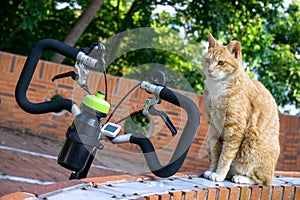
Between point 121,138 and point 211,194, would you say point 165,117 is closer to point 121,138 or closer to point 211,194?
point 121,138

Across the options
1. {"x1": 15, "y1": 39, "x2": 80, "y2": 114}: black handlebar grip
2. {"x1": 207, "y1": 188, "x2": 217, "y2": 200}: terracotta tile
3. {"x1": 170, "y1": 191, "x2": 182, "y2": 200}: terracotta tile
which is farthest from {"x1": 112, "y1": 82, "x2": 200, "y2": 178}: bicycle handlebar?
{"x1": 207, "y1": 188, "x2": 217, "y2": 200}: terracotta tile

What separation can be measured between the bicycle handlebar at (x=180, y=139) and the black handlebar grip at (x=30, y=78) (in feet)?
0.79

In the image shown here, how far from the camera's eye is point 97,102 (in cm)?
177

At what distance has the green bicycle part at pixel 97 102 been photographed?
1771 mm

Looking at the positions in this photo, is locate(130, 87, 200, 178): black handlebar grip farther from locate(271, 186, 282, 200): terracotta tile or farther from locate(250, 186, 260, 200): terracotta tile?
locate(271, 186, 282, 200): terracotta tile

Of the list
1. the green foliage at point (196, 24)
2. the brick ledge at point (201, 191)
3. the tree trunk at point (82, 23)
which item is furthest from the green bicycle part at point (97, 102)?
the tree trunk at point (82, 23)

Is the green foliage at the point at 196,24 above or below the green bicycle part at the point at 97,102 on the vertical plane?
above

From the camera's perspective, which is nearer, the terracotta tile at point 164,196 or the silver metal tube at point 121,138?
the silver metal tube at point 121,138

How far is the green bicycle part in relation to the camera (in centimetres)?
177

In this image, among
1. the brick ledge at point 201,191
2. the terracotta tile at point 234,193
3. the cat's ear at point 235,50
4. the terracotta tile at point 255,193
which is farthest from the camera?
the cat's ear at point 235,50

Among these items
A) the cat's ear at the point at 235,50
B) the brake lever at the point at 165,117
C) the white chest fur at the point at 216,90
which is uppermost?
the cat's ear at the point at 235,50

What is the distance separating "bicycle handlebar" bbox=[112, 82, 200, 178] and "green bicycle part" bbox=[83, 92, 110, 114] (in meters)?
0.13

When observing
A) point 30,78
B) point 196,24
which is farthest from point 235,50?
point 196,24

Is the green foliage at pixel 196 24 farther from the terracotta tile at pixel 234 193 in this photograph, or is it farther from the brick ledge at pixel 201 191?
the terracotta tile at pixel 234 193
